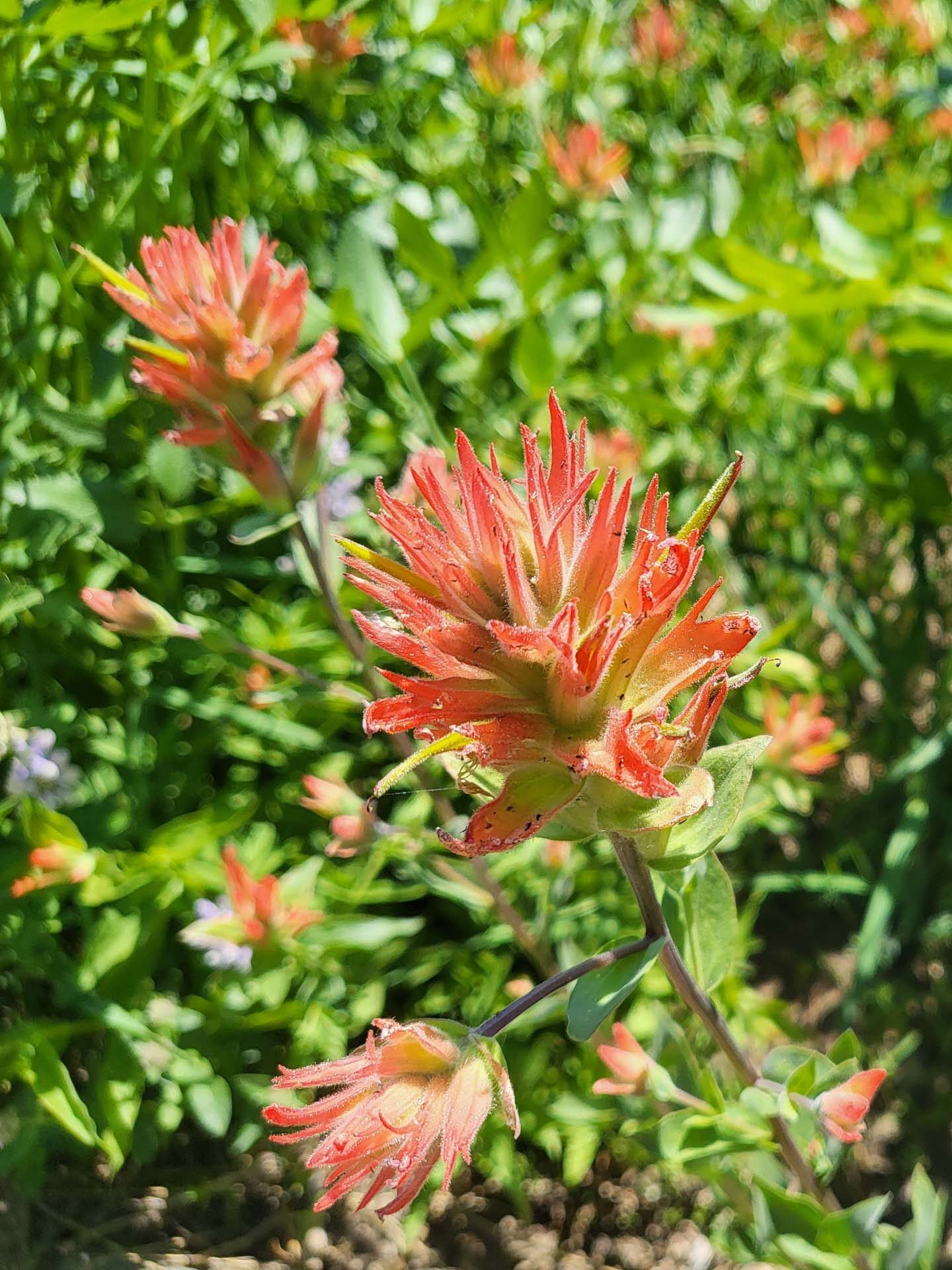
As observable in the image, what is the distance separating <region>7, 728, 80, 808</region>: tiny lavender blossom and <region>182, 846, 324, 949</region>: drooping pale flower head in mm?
206

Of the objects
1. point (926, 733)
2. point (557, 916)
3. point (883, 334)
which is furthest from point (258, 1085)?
point (883, 334)

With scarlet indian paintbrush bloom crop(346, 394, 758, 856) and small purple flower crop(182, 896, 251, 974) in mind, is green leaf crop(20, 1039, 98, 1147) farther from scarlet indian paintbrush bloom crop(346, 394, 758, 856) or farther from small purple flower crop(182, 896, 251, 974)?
scarlet indian paintbrush bloom crop(346, 394, 758, 856)

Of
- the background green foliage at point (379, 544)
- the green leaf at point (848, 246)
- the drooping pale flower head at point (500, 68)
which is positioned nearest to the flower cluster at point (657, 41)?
the background green foliage at point (379, 544)

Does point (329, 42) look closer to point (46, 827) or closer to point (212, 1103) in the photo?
point (46, 827)

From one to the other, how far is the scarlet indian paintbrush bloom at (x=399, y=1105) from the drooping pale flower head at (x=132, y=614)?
50cm

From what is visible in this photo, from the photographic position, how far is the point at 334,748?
137cm

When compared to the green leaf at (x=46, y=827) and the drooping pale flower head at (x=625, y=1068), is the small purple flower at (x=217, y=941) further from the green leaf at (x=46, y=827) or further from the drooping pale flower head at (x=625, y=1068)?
the drooping pale flower head at (x=625, y=1068)

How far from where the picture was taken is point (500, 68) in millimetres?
1755

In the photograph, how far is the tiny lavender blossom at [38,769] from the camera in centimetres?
113

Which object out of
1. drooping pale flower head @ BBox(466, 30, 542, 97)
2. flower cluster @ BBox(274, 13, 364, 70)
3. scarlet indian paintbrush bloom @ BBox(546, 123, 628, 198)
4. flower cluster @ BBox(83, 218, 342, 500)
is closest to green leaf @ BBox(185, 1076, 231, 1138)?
flower cluster @ BBox(83, 218, 342, 500)

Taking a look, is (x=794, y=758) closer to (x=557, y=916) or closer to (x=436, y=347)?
(x=557, y=916)

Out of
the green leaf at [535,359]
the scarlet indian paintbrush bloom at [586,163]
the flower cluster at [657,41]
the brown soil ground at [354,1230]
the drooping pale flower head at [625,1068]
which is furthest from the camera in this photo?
the flower cluster at [657,41]

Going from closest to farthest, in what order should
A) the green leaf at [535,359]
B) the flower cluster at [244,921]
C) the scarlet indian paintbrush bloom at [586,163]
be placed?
the flower cluster at [244,921] → the green leaf at [535,359] → the scarlet indian paintbrush bloom at [586,163]

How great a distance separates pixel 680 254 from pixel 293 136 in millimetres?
634
